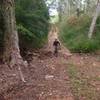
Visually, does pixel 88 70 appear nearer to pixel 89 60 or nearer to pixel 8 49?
pixel 89 60

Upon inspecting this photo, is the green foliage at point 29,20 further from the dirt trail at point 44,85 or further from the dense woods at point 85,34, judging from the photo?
the dense woods at point 85,34

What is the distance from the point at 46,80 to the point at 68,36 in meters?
10.2

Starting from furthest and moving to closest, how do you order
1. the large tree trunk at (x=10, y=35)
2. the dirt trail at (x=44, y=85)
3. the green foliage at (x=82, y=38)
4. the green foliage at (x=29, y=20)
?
the green foliage at (x=82, y=38)
the green foliage at (x=29, y=20)
the large tree trunk at (x=10, y=35)
the dirt trail at (x=44, y=85)

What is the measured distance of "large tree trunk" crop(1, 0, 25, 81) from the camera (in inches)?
347

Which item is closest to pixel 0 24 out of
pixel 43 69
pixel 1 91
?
pixel 43 69

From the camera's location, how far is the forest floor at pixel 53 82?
6223 millimetres

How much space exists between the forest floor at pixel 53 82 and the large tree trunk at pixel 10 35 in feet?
1.16

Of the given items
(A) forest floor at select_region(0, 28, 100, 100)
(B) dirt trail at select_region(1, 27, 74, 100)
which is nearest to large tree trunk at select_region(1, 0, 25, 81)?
(A) forest floor at select_region(0, 28, 100, 100)

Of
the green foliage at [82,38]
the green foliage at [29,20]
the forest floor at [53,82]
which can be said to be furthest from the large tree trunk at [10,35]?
the green foliage at [82,38]

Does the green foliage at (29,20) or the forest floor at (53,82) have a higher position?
the green foliage at (29,20)

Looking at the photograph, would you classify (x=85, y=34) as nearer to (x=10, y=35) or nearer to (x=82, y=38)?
(x=82, y=38)

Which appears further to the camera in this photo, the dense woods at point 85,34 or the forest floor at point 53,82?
the dense woods at point 85,34

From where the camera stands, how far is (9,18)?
28.9 ft

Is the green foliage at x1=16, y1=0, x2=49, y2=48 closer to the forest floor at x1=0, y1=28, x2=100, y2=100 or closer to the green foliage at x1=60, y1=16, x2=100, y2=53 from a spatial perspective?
the forest floor at x1=0, y1=28, x2=100, y2=100
